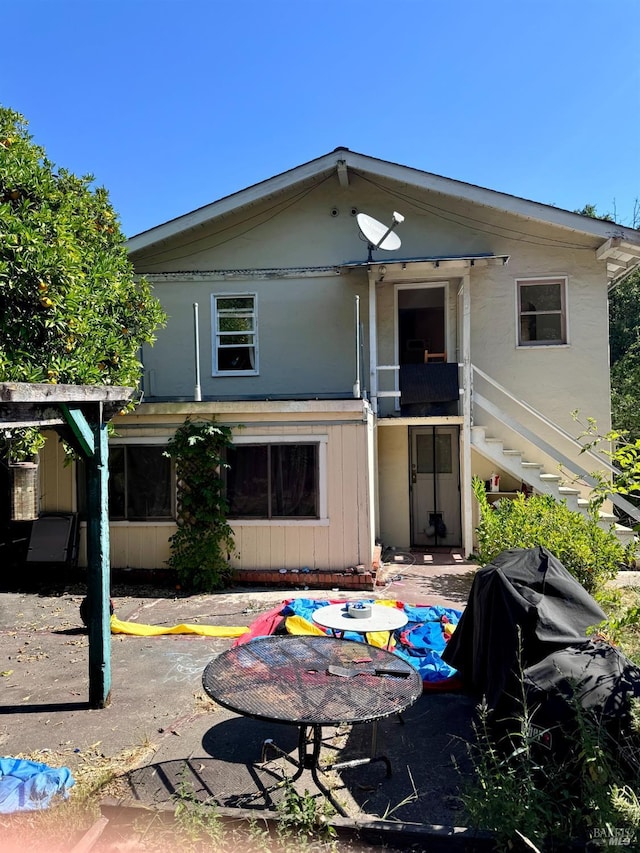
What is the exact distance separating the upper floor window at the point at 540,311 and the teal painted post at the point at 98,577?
27.7ft

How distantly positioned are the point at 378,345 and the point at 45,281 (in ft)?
21.5

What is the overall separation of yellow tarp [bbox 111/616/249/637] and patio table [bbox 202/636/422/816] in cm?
212

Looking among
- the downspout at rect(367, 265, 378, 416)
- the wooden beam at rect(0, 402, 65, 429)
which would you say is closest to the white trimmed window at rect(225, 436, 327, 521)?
the downspout at rect(367, 265, 378, 416)

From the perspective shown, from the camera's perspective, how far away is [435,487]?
10.3 metres

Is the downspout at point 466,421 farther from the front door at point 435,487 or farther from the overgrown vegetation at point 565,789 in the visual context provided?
the overgrown vegetation at point 565,789

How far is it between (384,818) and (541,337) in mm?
9213

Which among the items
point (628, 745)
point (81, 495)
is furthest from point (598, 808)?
point (81, 495)

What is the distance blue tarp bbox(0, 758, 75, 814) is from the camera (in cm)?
287

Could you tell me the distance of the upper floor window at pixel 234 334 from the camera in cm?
1075

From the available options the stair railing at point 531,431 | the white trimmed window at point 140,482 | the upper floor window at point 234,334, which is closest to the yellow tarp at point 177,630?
the white trimmed window at point 140,482

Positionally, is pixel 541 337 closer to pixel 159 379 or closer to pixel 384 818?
pixel 159 379

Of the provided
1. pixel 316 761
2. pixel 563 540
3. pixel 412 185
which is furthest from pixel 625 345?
pixel 316 761

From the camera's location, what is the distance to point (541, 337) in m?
10.1

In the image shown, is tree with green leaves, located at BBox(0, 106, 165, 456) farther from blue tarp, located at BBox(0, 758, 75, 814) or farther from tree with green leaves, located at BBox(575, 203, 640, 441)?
tree with green leaves, located at BBox(575, 203, 640, 441)
